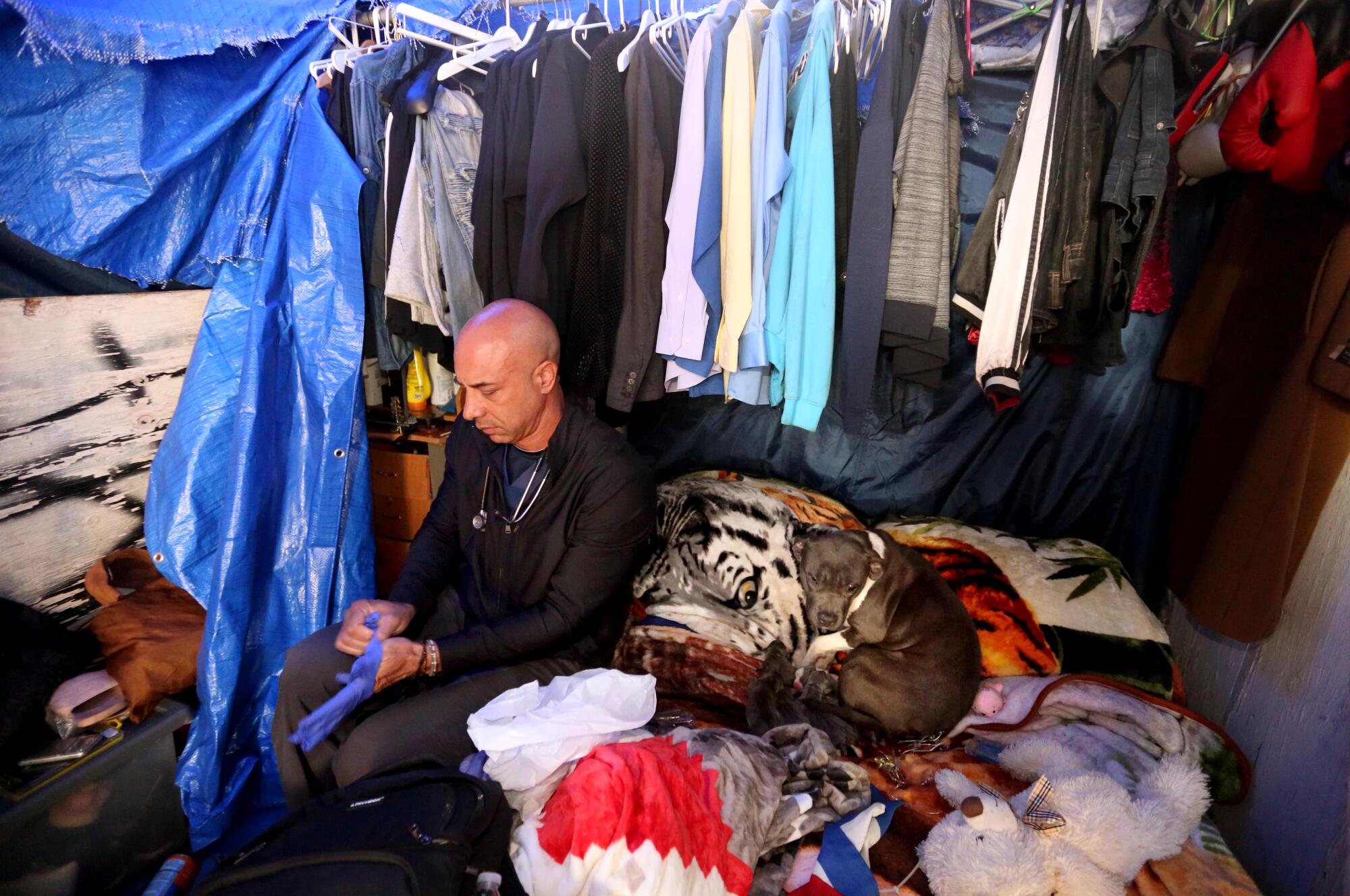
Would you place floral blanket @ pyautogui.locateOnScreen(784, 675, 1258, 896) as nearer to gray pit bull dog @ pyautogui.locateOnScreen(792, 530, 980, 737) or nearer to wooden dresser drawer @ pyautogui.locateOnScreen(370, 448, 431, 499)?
gray pit bull dog @ pyautogui.locateOnScreen(792, 530, 980, 737)

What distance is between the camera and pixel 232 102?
7.59 ft

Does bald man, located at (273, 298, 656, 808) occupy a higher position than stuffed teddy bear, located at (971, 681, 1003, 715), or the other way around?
bald man, located at (273, 298, 656, 808)

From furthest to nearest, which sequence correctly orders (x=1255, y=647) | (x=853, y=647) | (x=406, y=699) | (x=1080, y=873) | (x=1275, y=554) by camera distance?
(x=853, y=647) → (x=1255, y=647) → (x=1275, y=554) → (x=406, y=699) → (x=1080, y=873)

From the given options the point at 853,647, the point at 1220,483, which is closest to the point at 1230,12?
the point at 1220,483

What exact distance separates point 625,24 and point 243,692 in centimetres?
254

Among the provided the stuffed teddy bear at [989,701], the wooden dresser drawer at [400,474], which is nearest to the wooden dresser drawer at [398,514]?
the wooden dresser drawer at [400,474]

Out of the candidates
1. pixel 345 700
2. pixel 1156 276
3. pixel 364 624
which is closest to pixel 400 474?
pixel 364 624

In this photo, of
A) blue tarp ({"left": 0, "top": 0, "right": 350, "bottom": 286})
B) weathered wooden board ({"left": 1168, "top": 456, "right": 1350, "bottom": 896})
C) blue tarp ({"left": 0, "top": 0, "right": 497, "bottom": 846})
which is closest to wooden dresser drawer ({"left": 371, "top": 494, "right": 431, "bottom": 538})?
blue tarp ({"left": 0, "top": 0, "right": 497, "bottom": 846})

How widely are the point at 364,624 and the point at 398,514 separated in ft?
3.87

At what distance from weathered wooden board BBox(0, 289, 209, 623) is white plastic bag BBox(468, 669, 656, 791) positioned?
5.77 feet

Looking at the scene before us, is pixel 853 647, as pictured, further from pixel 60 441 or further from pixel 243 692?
pixel 60 441

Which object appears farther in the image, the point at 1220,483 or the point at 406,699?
the point at 1220,483

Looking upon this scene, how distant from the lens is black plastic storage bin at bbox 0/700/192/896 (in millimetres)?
1729

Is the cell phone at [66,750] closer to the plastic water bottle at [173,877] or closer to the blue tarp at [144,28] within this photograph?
the plastic water bottle at [173,877]
